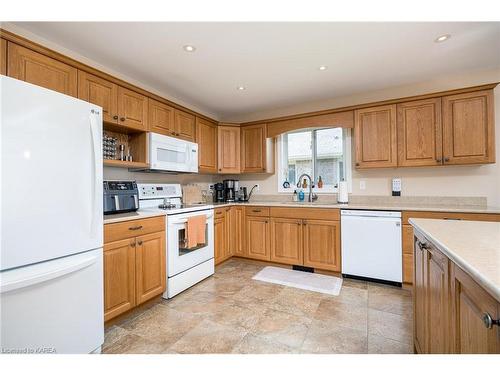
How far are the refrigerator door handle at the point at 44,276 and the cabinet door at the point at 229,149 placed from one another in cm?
238

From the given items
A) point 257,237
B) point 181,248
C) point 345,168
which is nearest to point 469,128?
point 345,168

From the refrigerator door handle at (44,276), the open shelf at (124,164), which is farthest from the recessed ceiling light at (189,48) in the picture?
the refrigerator door handle at (44,276)

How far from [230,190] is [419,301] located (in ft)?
9.31

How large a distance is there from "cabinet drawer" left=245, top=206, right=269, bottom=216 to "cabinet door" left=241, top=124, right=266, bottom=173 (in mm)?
650

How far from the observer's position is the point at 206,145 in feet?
11.0

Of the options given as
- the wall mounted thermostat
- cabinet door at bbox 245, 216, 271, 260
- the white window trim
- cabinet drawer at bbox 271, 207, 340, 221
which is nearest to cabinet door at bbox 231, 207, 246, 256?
cabinet door at bbox 245, 216, 271, 260

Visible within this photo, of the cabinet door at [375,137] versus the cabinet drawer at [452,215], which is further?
the cabinet door at [375,137]

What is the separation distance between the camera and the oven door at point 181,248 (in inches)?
89.8

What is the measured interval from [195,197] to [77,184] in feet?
6.32

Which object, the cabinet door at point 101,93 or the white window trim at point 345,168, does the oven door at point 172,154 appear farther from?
the white window trim at point 345,168

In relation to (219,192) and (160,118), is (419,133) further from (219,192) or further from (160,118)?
(160,118)

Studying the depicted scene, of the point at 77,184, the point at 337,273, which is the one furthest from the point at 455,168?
the point at 77,184

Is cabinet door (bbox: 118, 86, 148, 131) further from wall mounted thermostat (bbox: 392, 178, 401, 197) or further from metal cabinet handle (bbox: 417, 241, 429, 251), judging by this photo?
wall mounted thermostat (bbox: 392, 178, 401, 197)
